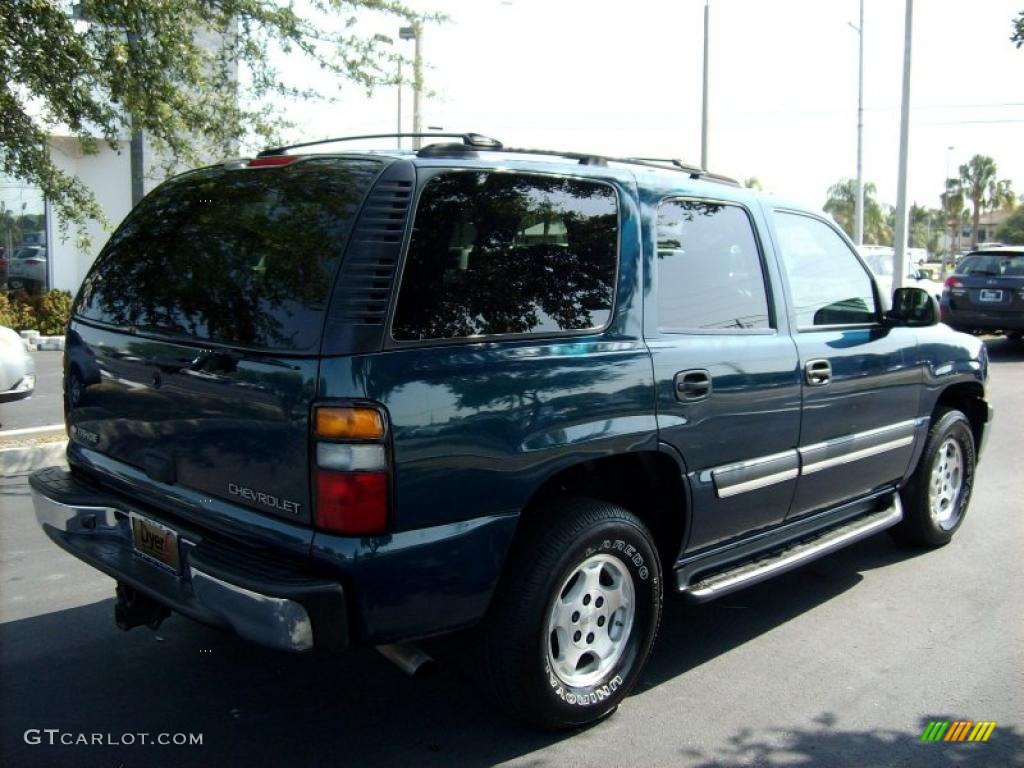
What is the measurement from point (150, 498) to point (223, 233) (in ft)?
3.20

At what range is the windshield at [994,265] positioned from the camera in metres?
15.3

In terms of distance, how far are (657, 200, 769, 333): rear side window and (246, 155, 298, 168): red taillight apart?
144 cm

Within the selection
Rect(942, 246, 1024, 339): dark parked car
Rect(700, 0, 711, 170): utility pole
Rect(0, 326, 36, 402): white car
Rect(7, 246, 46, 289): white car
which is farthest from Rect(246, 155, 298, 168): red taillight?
Rect(700, 0, 711, 170): utility pole

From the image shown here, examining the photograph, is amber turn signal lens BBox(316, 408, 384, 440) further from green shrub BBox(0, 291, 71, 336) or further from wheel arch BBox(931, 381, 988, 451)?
green shrub BBox(0, 291, 71, 336)

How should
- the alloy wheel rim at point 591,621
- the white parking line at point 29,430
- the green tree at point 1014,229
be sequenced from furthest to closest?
the green tree at point 1014,229 → the white parking line at point 29,430 → the alloy wheel rim at point 591,621

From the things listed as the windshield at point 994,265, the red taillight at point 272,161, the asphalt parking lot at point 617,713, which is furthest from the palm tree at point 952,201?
the red taillight at point 272,161

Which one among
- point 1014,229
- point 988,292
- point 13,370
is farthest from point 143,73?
point 1014,229

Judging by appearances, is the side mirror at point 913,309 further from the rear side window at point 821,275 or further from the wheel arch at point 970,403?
the wheel arch at point 970,403

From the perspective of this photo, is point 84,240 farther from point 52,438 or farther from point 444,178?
point 444,178

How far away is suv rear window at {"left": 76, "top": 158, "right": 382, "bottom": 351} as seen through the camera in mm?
2922

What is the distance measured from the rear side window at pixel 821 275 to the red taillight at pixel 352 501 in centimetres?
238

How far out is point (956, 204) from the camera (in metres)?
79.9

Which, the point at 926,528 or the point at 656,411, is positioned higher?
the point at 656,411

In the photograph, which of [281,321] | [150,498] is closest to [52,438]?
[150,498]
